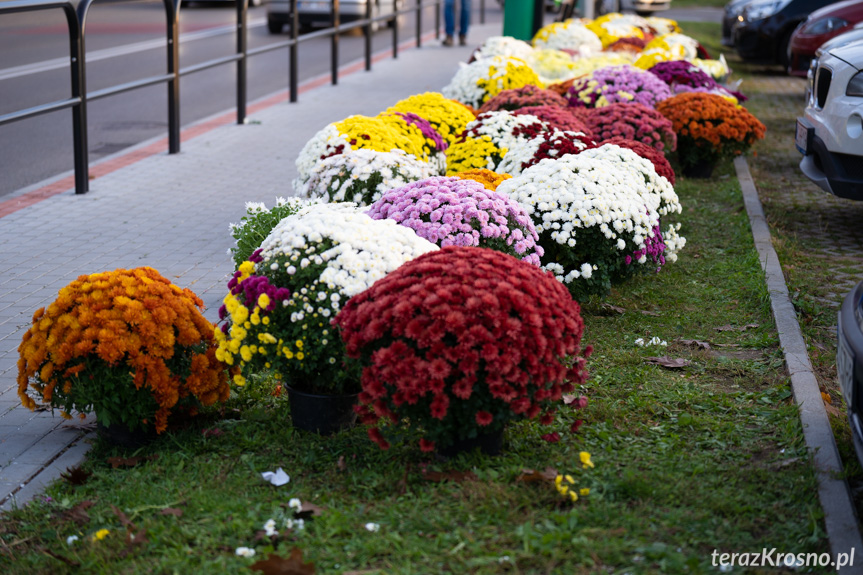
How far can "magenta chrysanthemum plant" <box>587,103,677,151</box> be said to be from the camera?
725 centimetres

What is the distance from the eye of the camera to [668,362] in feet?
14.5

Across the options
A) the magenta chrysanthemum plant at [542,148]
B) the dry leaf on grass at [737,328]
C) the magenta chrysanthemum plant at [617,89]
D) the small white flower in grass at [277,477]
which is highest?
the magenta chrysanthemum plant at [617,89]

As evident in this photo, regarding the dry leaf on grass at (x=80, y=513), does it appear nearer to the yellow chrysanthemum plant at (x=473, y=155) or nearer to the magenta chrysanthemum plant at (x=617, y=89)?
the yellow chrysanthemum plant at (x=473, y=155)

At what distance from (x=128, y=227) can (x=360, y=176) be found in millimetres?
2012

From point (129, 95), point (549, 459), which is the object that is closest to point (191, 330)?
point (549, 459)

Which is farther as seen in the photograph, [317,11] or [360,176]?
[317,11]

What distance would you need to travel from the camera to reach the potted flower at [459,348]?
3.11m

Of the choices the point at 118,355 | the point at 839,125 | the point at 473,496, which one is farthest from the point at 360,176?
the point at 839,125

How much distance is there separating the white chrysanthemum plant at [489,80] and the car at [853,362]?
5956 millimetres

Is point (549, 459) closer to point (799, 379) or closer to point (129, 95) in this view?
point (799, 379)

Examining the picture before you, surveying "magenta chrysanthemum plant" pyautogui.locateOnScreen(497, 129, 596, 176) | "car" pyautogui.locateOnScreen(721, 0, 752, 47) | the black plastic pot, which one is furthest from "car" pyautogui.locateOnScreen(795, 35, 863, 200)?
"car" pyautogui.locateOnScreen(721, 0, 752, 47)

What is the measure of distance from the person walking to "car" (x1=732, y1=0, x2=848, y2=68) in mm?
5972

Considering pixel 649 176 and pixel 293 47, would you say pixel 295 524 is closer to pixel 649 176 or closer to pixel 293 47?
pixel 649 176

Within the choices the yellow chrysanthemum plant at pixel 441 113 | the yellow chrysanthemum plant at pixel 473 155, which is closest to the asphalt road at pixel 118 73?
the yellow chrysanthemum plant at pixel 441 113
